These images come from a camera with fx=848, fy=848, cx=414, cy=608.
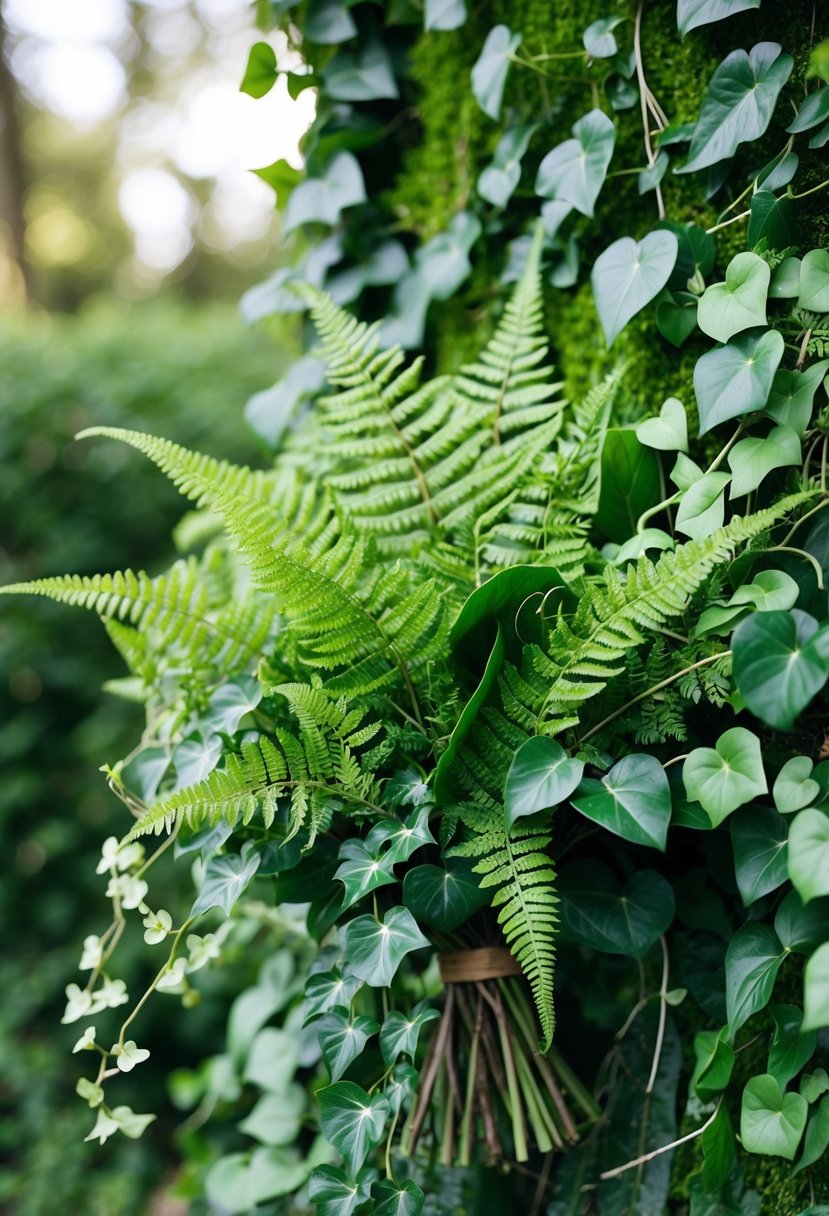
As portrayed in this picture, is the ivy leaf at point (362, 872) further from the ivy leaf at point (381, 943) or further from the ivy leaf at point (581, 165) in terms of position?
the ivy leaf at point (581, 165)

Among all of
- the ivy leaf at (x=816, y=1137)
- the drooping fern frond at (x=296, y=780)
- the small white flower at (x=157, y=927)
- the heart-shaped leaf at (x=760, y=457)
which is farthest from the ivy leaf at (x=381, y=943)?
the heart-shaped leaf at (x=760, y=457)

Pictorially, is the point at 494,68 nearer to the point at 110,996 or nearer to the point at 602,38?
the point at 602,38

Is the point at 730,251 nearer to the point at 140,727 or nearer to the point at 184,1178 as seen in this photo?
the point at 184,1178

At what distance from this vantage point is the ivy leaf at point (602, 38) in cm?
118

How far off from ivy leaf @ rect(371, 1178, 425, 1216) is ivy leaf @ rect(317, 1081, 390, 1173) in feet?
0.18

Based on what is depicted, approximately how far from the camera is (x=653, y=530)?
3.43 feet

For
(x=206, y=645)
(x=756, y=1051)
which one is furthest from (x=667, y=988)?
(x=206, y=645)

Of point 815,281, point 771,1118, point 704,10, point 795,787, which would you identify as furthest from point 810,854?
point 704,10

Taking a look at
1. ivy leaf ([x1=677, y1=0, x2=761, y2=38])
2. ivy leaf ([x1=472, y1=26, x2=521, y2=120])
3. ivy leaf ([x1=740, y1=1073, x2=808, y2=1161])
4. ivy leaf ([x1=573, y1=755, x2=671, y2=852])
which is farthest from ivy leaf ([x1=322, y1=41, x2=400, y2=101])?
ivy leaf ([x1=740, y1=1073, x2=808, y2=1161])

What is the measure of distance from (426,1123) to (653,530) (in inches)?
33.9

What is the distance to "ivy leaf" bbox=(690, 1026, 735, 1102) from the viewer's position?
0.99 meters

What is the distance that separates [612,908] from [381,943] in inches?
11.5

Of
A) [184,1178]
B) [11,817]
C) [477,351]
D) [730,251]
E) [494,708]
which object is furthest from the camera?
[11,817]

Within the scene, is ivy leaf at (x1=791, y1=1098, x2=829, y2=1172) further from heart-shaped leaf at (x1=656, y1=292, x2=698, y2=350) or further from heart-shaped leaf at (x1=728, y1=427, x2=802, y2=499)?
heart-shaped leaf at (x1=656, y1=292, x2=698, y2=350)
